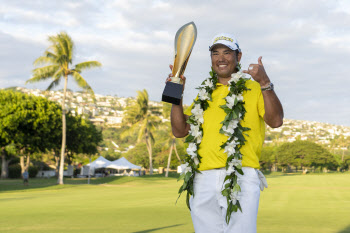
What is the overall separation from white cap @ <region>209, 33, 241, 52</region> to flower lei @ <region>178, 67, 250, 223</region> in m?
0.21

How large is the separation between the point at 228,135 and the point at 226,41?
722mm

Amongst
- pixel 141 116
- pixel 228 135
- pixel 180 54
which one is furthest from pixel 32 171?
pixel 228 135

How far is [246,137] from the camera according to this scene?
136 inches

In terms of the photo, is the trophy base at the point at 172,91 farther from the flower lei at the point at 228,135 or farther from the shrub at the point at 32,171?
the shrub at the point at 32,171

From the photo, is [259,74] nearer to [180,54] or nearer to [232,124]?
[232,124]

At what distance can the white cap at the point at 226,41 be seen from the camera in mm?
3518

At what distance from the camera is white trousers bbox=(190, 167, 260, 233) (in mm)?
3260

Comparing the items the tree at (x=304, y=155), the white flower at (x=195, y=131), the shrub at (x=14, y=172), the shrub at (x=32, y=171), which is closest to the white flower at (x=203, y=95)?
the white flower at (x=195, y=131)

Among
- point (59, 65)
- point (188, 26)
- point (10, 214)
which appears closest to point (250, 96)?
point (188, 26)

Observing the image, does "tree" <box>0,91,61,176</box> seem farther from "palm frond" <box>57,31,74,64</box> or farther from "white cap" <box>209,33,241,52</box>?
"white cap" <box>209,33,241,52</box>

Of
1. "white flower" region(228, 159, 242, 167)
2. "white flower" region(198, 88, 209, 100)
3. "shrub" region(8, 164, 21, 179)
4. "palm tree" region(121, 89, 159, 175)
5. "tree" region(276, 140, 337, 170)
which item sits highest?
"palm tree" region(121, 89, 159, 175)

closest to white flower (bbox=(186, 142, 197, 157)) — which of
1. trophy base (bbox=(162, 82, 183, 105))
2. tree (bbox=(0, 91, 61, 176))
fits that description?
trophy base (bbox=(162, 82, 183, 105))

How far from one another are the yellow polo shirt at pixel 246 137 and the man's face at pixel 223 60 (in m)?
0.18

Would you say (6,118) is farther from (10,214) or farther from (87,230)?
(87,230)
